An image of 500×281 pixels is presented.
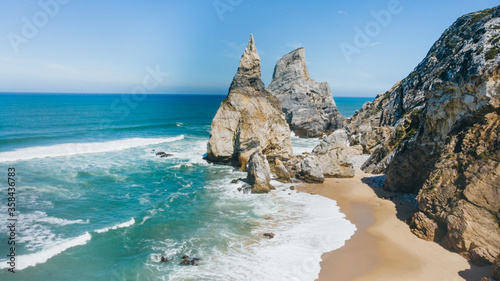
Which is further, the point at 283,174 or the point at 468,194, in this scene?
the point at 283,174

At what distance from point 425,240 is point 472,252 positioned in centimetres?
225

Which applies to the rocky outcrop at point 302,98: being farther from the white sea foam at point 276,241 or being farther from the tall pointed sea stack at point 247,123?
the white sea foam at point 276,241

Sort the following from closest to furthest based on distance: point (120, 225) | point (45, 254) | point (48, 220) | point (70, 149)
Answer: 1. point (45, 254)
2. point (120, 225)
3. point (48, 220)
4. point (70, 149)

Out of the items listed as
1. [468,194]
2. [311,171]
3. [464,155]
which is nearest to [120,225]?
[311,171]

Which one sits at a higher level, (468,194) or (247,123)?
(247,123)

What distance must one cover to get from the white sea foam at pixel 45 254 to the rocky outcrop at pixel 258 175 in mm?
12004

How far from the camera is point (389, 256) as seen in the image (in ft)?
45.0

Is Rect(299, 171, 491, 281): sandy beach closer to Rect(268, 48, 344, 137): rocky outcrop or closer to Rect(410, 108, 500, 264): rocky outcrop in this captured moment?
Rect(410, 108, 500, 264): rocky outcrop

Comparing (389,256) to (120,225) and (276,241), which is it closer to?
(276,241)

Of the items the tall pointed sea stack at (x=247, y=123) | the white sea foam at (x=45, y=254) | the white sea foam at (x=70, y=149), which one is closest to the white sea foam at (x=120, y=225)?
the white sea foam at (x=45, y=254)

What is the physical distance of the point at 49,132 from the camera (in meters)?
47.5

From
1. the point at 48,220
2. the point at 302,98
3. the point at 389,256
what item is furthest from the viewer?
the point at 302,98

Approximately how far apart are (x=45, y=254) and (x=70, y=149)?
26548 mm

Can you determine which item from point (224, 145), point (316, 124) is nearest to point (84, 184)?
point (224, 145)
